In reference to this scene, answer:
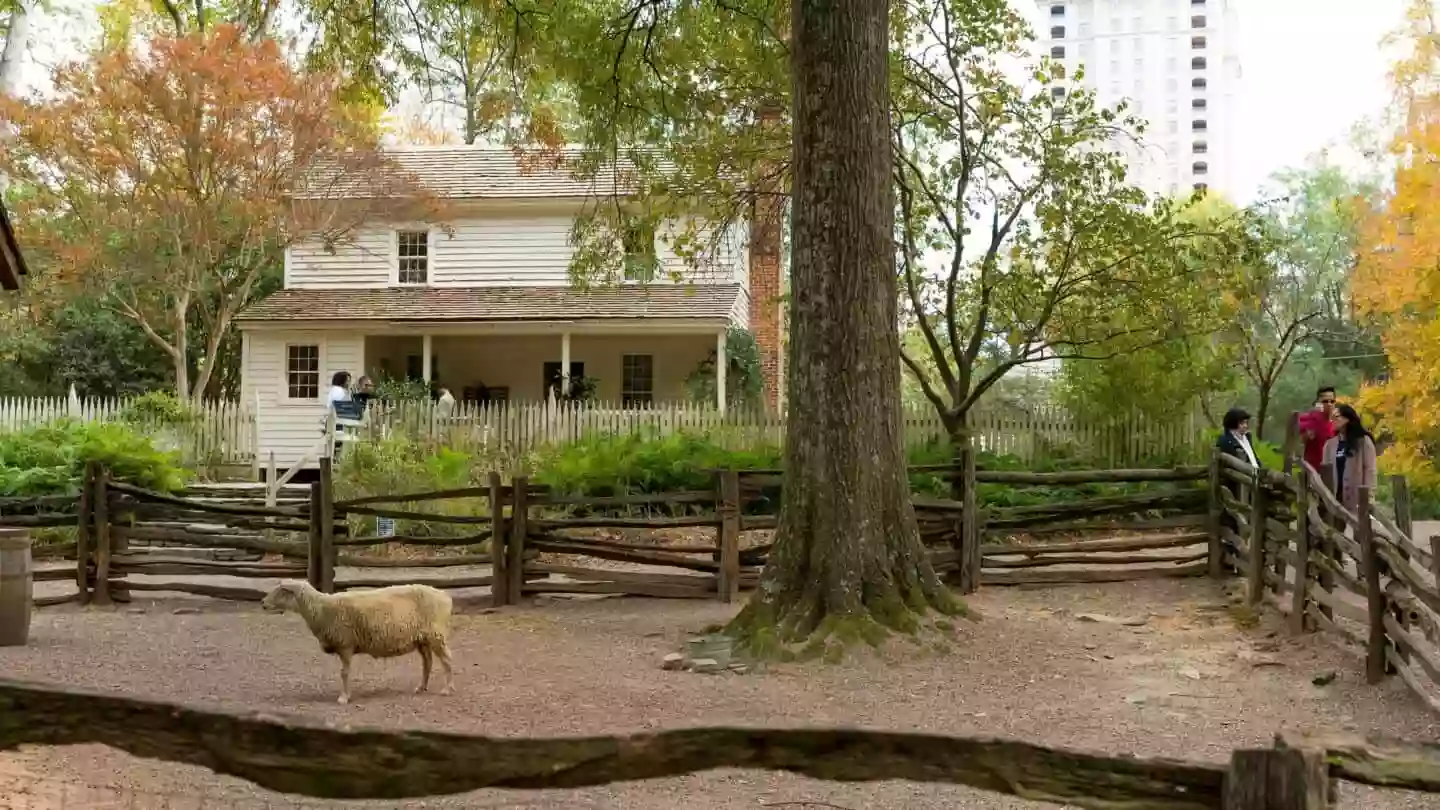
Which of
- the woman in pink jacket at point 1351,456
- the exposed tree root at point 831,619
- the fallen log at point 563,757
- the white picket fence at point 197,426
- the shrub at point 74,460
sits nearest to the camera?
the fallen log at point 563,757

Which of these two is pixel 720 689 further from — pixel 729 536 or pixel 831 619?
pixel 729 536

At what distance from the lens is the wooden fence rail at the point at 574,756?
2680 millimetres

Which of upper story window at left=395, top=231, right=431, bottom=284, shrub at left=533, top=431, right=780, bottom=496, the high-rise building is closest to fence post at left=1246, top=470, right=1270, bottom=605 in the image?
shrub at left=533, top=431, right=780, bottom=496

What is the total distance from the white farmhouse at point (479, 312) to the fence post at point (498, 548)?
11.3 metres

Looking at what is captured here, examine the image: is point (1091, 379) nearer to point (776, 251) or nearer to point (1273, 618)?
point (776, 251)

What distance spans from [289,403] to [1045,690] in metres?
19.9

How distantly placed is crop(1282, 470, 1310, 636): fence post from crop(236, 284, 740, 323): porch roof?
13969mm

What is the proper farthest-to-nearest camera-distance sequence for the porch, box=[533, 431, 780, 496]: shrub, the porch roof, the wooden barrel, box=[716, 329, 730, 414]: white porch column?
1. the porch
2. the porch roof
3. box=[716, 329, 730, 414]: white porch column
4. box=[533, 431, 780, 496]: shrub
5. the wooden barrel

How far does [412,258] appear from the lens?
25047mm

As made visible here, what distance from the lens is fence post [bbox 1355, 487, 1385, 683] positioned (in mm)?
7133

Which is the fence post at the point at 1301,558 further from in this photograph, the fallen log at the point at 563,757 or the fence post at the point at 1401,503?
the fallen log at the point at 563,757

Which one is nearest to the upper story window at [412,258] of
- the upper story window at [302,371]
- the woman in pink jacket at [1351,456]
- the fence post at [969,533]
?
the upper story window at [302,371]

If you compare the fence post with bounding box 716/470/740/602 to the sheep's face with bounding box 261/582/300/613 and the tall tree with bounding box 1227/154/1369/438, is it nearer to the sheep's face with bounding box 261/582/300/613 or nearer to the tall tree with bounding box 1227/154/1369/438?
the sheep's face with bounding box 261/582/300/613

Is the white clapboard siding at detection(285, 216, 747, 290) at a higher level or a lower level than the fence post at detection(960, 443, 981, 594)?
higher
